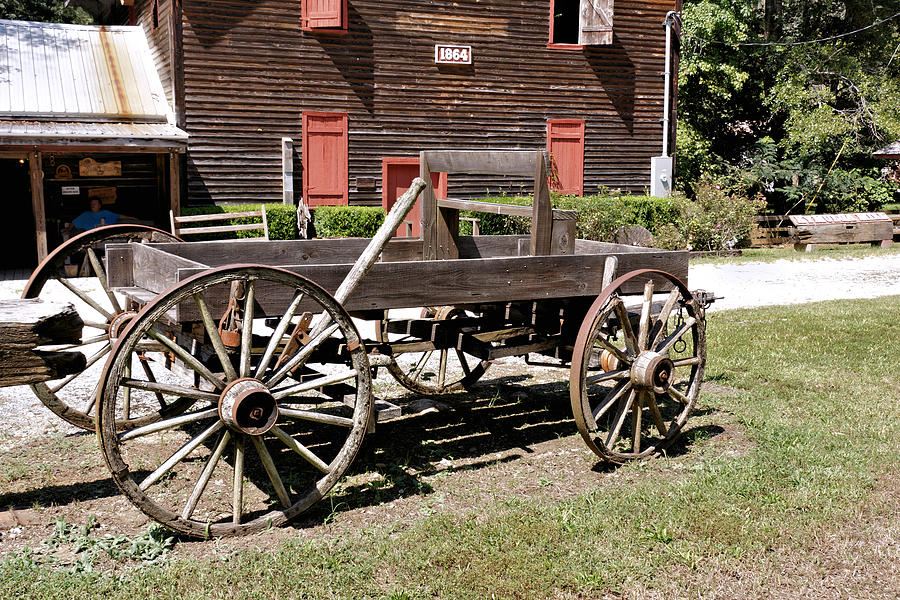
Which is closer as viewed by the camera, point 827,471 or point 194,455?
point 827,471

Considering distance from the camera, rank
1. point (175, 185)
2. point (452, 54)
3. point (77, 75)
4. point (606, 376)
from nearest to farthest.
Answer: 1. point (606, 376)
2. point (175, 185)
3. point (77, 75)
4. point (452, 54)

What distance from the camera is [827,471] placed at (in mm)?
5137

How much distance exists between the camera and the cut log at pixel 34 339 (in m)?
3.82

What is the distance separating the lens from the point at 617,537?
4234 millimetres

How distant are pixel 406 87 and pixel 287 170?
3.29 m

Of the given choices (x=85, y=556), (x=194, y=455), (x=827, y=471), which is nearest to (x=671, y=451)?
(x=827, y=471)

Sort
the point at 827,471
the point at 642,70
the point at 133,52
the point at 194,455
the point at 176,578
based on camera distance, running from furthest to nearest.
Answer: the point at 642,70 < the point at 133,52 < the point at 194,455 < the point at 827,471 < the point at 176,578

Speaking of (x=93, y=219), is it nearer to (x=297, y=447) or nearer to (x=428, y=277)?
(x=428, y=277)

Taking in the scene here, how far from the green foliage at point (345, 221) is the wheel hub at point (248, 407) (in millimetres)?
12321

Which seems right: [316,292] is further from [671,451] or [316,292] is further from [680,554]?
[671,451]

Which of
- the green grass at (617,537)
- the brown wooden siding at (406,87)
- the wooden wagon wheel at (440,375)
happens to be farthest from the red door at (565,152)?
the green grass at (617,537)

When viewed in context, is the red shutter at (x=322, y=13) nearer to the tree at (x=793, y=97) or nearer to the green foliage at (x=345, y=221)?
the green foliage at (x=345, y=221)

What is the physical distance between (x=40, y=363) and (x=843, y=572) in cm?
392

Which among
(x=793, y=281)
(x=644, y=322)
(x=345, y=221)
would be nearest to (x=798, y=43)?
(x=793, y=281)
